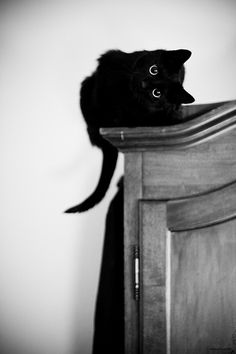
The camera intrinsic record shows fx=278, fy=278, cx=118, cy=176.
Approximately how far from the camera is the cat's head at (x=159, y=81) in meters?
0.72

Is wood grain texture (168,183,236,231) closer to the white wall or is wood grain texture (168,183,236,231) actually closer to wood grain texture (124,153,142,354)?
wood grain texture (124,153,142,354)

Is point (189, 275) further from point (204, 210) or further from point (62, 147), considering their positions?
point (62, 147)

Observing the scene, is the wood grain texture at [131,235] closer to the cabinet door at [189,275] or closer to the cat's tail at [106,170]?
the cabinet door at [189,275]

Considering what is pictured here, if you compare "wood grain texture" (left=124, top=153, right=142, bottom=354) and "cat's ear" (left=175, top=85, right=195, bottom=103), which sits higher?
"cat's ear" (left=175, top=85, right=195, bottom=103)

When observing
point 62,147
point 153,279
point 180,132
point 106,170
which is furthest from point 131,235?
point 62,147

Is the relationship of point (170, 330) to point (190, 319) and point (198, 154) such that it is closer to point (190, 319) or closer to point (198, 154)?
point (190, 319)

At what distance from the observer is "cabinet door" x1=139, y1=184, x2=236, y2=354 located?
0.55 m

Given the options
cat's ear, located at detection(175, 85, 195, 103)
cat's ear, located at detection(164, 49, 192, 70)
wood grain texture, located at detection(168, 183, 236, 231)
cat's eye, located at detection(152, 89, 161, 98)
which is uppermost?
cat's ear, located at detection(164, 49, 192, 70)

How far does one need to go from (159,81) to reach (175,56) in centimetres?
9

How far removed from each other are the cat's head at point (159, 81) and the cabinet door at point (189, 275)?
285 mm

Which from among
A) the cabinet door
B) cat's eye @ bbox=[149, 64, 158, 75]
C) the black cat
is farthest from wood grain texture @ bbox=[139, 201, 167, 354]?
cat's eye @ bbox=[149, 64, 158, 75]

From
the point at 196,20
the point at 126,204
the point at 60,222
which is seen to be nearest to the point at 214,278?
the point at 126,204

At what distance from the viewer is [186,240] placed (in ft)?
1.86

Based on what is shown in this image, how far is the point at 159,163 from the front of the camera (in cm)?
58
